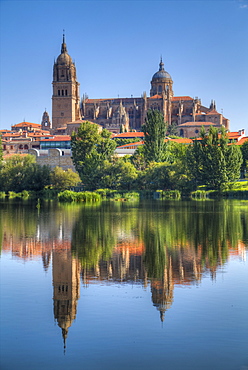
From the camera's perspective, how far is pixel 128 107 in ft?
525

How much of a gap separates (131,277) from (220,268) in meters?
2.85

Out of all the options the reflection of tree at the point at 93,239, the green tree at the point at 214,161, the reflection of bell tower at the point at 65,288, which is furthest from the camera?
the green tree at the point at 214,161

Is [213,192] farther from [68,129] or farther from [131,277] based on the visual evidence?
[68,129]

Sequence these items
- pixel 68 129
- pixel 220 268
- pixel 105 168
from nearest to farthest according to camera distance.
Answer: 1. pixel 220 268
2. pixel 105 168
3. pixel 68 129

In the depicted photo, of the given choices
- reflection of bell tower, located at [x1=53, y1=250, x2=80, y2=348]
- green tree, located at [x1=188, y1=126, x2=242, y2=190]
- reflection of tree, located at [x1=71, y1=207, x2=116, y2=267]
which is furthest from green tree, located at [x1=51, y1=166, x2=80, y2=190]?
reflection of bell tower, located at [x1=53, y1=250, x2=80, y2=348]

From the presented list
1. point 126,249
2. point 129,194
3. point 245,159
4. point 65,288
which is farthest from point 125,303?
point 245,159

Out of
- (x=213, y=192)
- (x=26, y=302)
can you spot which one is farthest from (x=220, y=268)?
(x=213, y=192)

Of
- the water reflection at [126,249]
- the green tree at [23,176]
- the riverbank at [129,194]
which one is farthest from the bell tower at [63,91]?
the water reflection at [126,249]

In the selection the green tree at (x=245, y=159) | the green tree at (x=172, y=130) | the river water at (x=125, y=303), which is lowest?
the river water at (x=125, y=303)

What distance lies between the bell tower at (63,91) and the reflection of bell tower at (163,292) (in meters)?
141

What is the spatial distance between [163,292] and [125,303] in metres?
1.28

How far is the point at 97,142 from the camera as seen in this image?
7512cm

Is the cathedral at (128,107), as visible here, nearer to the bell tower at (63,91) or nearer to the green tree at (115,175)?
the bell tower at (63,91)

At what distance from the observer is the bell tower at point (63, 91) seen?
154000mm
